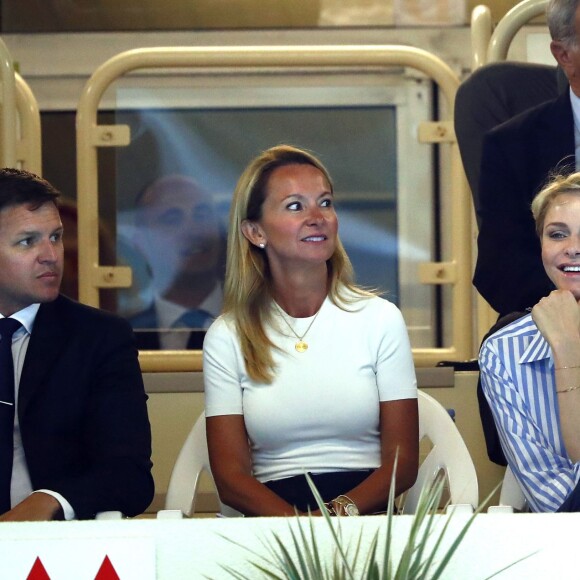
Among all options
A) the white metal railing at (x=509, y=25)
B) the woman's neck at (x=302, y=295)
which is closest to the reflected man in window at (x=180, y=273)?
the white metal railing at (x=509, y=25)

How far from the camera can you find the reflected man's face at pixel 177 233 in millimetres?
4480

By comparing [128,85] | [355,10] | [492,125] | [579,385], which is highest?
[355,10]

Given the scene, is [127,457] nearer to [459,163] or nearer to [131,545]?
[131,545]

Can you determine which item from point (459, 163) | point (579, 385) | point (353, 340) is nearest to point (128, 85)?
point (459, 163)

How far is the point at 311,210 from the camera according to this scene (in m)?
2.59

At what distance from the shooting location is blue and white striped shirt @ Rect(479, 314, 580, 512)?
2154 millimetres

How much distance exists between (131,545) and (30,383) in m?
1.03

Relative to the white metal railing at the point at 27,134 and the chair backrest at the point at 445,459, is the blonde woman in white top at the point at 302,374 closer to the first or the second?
the chair backrest at the point at 445,459

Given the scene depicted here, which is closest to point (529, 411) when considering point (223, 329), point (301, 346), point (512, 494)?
point (512, 494)

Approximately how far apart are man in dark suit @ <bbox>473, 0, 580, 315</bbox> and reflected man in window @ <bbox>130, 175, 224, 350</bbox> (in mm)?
1963

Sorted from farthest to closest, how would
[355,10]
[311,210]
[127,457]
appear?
[355,10] → [311,210] → [127,457]

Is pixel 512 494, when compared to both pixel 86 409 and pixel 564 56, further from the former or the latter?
pixel 564 56

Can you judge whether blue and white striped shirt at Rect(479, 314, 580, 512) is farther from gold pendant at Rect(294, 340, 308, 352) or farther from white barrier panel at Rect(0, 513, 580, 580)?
white barrier panel at Rect(0, 513, 580, 580)

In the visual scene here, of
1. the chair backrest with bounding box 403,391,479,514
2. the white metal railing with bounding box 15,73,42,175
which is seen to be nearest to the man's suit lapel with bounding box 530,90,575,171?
the chair backrest with bounding box 403,391,479,514
